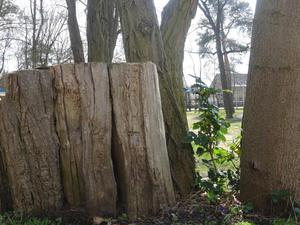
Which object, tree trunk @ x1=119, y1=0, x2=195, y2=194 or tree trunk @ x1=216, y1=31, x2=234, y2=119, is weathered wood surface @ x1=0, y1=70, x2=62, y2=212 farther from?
tree trunk @ x1=216, y1=31, x2=234, y2=119

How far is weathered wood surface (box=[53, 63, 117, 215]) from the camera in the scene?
8.18 ft

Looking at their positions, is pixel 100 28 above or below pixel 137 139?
above

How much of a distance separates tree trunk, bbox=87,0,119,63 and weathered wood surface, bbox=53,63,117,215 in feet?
14.6

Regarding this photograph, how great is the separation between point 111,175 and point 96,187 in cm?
13

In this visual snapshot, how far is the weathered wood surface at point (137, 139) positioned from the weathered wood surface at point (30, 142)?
43 cm

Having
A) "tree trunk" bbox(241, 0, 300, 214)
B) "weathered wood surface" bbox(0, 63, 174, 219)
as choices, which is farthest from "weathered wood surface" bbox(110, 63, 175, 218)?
"tree trunk" bbox(241, 0, 300, 214)

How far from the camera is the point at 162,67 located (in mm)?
3246

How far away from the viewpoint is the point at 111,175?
2543 millimetres

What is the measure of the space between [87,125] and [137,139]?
35 centimetres

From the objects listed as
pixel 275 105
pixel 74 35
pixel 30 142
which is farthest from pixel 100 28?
pixel 275 105

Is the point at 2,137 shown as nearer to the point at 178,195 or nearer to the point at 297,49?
the point at 178,195

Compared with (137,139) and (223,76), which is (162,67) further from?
(223,76)

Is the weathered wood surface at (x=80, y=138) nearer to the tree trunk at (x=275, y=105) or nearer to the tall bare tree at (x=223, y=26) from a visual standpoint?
the tree trunk at (x=275, y=105)

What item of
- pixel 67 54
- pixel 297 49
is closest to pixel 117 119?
pixel 297 49
